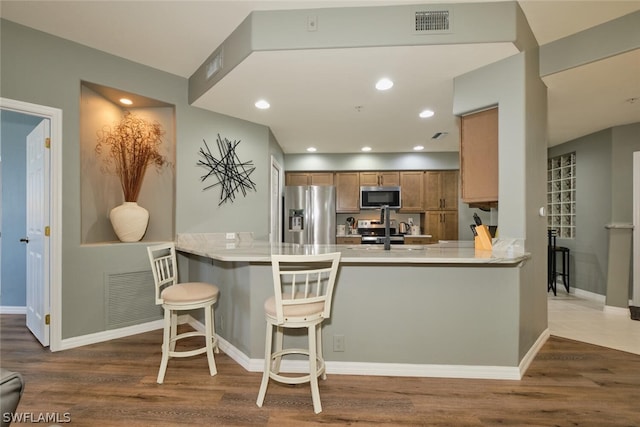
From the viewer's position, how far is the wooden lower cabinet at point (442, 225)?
5688 millimetres

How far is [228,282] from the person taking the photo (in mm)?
2541

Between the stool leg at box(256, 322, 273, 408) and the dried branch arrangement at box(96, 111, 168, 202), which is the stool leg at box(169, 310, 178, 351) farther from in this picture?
the dried branch arrangement at box(96, 111, 168, 202)

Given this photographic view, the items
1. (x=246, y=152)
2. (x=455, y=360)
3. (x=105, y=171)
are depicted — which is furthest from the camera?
(x=246, y=152)

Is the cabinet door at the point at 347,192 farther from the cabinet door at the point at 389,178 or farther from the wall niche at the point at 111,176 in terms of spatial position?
the wall niche at the point at 111,176

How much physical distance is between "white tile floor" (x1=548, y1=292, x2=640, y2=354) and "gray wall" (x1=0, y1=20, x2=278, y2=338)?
4.00 metres

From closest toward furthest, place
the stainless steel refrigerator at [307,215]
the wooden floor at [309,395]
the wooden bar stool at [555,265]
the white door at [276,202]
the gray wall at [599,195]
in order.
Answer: the wooden floor at [309,395] → the gray wall at [599,195] → the wooden bar stool at [555,265] → the white door at [276,202] → the stainless steel refrigerator at [307,215]

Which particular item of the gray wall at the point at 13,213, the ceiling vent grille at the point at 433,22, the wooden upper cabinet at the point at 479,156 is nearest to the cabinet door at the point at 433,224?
the wooden upper cabinet at the point at 479,156

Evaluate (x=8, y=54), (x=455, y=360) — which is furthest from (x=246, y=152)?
(x=455, y=360)

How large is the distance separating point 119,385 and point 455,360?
7.82 feet

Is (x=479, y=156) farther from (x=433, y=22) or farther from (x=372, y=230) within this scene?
(x=372, y=230)

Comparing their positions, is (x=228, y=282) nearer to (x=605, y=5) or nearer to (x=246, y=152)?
(x=246, y=152)

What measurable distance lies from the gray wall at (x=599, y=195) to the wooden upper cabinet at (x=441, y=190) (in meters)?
1.73

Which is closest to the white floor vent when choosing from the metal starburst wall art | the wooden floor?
the wooden floor

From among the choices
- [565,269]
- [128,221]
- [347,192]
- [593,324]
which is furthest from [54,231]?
[565,269]
